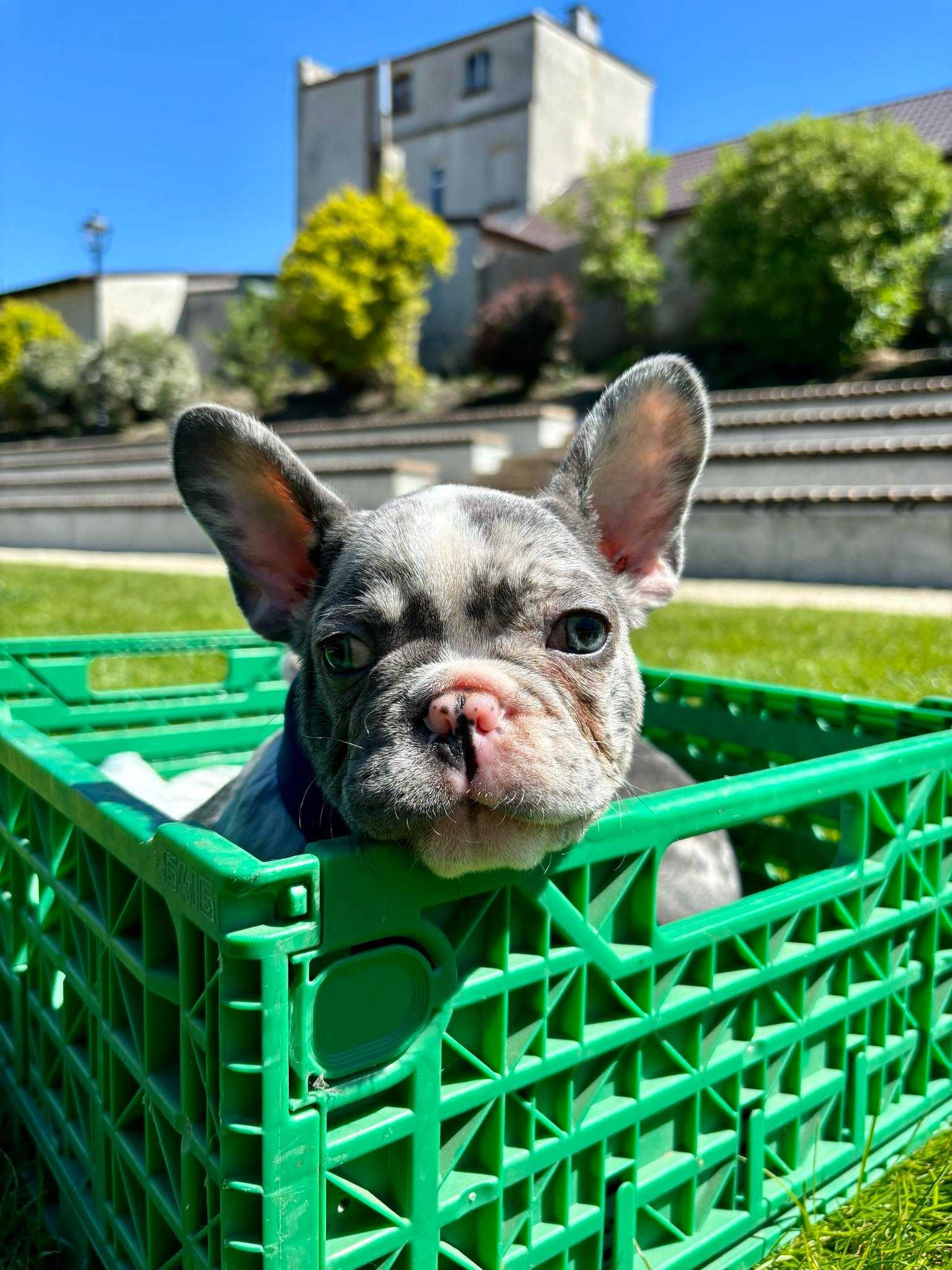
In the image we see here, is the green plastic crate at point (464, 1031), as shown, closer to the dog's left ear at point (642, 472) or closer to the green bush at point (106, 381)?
the dog's left ear at point (642, 472)

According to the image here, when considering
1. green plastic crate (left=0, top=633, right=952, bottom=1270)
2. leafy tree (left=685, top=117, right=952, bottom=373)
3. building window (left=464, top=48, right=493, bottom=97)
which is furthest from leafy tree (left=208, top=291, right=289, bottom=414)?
green plastic crate (left=0, top=633, right=952, bottom=1270)

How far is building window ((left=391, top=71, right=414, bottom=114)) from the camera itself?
34438 mm

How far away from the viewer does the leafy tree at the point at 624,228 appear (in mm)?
21672

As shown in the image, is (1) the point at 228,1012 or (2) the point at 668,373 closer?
(1) the point at 228,1012

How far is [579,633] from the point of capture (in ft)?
5.84

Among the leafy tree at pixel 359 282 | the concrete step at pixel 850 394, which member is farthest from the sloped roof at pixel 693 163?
the concrete step at pixel 850 394

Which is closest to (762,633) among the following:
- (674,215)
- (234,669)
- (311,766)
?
(234,669)

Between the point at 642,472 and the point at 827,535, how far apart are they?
9.43 meters

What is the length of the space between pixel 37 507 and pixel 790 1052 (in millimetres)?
18751

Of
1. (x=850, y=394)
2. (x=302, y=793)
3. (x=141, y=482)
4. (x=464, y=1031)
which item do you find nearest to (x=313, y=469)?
(x=141, y=482)

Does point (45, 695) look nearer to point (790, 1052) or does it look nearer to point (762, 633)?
point (790, 1052)

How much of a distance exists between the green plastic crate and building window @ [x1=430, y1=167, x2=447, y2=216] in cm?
3577

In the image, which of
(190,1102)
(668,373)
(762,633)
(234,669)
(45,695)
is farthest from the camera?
(762,633)

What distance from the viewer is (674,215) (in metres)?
22.1
